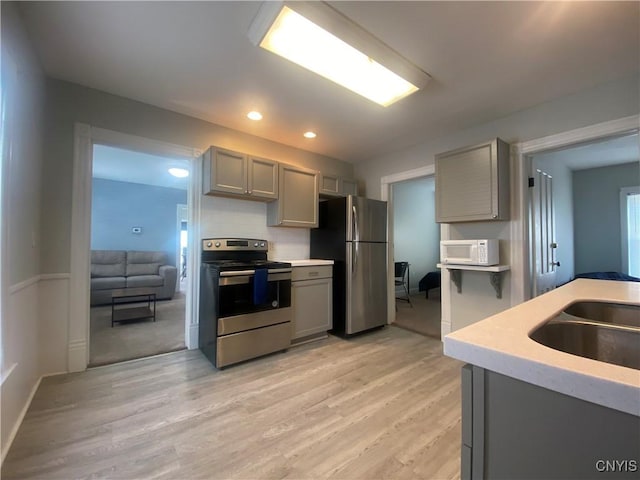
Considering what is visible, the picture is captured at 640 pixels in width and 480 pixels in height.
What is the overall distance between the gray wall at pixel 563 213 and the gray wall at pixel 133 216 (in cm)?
706

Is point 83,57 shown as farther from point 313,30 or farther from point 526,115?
point 526,115

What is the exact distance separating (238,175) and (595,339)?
2841 mm

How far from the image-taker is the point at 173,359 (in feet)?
8.50

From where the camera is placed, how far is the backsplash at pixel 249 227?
2.95 meters

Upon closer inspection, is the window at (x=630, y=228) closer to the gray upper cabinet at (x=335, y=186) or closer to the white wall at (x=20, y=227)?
the gray upper cabinet at (x=335, y=186)

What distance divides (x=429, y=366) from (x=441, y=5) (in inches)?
106

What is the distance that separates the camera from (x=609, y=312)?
130 cm

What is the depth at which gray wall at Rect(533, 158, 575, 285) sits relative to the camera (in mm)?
3793

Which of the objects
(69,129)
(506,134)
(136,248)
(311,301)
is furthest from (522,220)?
(136,248)

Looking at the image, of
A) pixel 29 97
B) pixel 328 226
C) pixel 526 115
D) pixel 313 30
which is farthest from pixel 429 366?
pixel 29 97

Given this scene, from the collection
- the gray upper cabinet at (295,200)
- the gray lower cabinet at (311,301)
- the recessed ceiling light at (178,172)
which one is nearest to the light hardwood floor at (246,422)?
the gray lower cabinet at (311,301)

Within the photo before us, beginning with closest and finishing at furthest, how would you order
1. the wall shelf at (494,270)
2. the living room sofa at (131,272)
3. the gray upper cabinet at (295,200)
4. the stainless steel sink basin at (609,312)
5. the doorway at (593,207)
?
the stainless steel sink basin at (609,312) → the wall shelf at (494,270) → the gray upper cabinet at (295,200) → the doorway at (593,207) → the living room sofa at (131,272)

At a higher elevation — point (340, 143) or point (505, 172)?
point (340, 143)

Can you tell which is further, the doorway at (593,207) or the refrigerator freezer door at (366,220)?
the doorway at (593,207)
